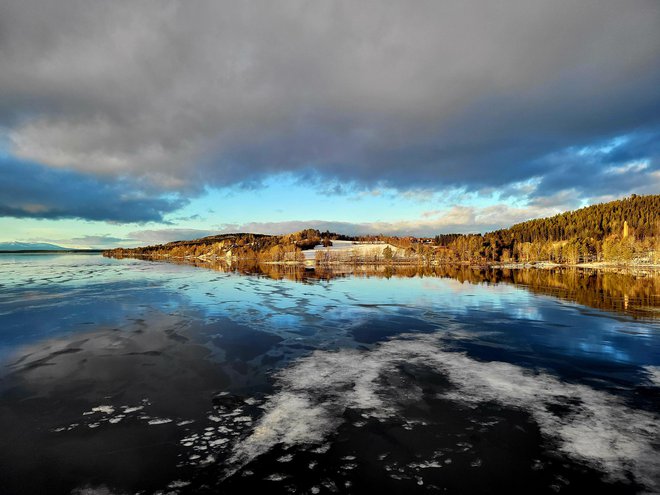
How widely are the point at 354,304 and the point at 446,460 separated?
29030 mm

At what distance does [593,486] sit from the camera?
298 inches

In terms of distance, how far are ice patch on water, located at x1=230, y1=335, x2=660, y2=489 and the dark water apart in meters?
0.07

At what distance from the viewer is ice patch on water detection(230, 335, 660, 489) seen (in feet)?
29.2

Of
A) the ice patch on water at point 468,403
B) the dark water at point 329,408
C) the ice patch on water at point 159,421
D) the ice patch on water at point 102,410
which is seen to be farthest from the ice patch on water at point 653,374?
the ice patch on water at point 102,410

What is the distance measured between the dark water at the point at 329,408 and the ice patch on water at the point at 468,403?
7 centimetres

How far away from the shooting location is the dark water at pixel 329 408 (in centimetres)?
801

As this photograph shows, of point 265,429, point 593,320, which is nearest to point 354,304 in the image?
point 593,320

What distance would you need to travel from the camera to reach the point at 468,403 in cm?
1200

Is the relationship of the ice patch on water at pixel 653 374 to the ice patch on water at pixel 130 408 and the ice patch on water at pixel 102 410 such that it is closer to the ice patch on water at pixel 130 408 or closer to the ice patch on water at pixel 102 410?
the ice patch on water at pixel 130 408

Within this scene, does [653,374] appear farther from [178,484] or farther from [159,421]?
[159,421]

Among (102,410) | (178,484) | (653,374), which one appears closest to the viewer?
(178,484)

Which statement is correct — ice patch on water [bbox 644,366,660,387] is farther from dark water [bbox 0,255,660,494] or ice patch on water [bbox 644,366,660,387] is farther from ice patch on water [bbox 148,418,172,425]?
ice patch on water [bbox 148,418,172,425]

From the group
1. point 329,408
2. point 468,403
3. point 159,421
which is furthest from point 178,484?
point 468,403

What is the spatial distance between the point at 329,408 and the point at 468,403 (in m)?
4.73
